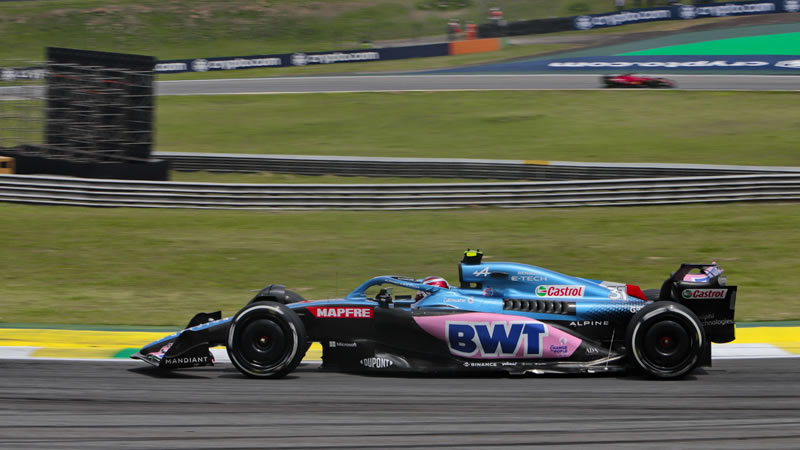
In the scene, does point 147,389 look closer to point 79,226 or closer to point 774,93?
point 79,226

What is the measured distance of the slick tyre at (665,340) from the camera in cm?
675

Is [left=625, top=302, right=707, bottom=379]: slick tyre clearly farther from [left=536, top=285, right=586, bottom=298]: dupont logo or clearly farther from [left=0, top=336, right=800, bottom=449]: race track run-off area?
[left=536, top=285, right=586, bottom=298]: dupont logo

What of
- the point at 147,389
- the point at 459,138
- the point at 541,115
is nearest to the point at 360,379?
the point at 147,389

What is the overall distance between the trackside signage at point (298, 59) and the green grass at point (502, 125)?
9.16 metres

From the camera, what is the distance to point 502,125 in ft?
92.9

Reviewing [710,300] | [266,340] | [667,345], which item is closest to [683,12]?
[710,300]

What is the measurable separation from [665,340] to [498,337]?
4.21 feet

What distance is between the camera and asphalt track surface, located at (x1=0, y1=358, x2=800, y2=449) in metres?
5.71

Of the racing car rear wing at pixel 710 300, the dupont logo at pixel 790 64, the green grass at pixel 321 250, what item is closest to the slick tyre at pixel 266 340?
the green grass at pixel 321 250

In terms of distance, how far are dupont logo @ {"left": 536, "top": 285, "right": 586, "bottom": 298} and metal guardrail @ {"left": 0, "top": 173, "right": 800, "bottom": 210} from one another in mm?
10553

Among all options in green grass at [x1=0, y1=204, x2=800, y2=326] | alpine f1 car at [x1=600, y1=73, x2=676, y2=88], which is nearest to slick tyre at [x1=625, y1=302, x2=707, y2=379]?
green grass at [x1=0, y1=204, x2=800, y2=326]

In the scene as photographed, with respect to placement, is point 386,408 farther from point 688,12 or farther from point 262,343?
point 688,12

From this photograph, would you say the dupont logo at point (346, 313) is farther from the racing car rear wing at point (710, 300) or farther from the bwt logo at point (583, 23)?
the bwt logo at point (583, 23)

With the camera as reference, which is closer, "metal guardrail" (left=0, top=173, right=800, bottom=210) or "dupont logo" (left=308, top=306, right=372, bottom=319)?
"dupont logo" (left=308, top=306, right=372, bottom=319)
